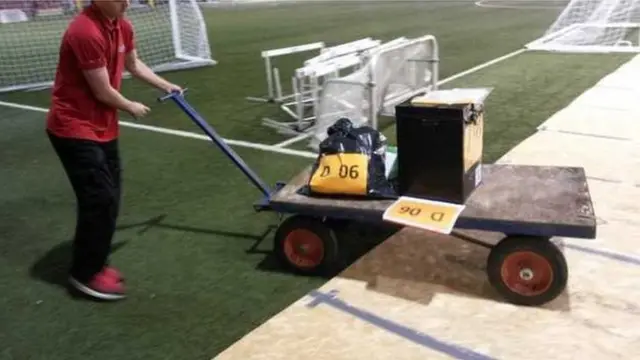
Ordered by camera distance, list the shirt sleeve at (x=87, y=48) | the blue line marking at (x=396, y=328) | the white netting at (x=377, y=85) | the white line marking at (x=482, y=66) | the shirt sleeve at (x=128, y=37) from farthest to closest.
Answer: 1. the white line marking at (x=482, y=66)
2. the white netting at (x=377, y=85)
3. the shirt sleeve at (x=128, y=37)
4. the shirt sleeve at (x=87, y=48)
5. the blue line marking at (x=396, y=328)

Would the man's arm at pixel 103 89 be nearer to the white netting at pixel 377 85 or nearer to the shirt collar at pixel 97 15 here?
the shirt collar at pixel 97 15

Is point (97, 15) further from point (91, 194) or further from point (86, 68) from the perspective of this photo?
point (91, 194)

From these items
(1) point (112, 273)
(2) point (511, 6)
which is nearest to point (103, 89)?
(1) point (112, 273)

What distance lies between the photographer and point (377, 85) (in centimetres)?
498

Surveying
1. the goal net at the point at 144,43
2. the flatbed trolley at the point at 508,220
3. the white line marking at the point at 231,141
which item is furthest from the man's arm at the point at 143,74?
the goal net at the point at 144,43

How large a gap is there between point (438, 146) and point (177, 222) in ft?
5.28

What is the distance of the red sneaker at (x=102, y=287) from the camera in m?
2.97

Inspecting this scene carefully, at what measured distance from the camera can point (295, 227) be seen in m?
3.09

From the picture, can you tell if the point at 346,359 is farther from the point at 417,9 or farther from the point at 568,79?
the point at 417,9

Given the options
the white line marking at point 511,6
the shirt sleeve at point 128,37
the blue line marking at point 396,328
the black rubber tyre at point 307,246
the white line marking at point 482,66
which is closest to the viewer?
the blue line marking at point 396,328

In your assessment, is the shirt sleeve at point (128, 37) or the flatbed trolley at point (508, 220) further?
the shirt sleeve at point (128, 37)

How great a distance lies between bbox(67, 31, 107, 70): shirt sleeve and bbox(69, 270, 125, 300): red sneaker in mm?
903

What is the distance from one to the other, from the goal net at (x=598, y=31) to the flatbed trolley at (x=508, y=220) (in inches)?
257

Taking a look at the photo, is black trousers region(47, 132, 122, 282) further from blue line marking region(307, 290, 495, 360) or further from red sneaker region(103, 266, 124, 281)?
blue line marking region(307, 290, 495, 360)
